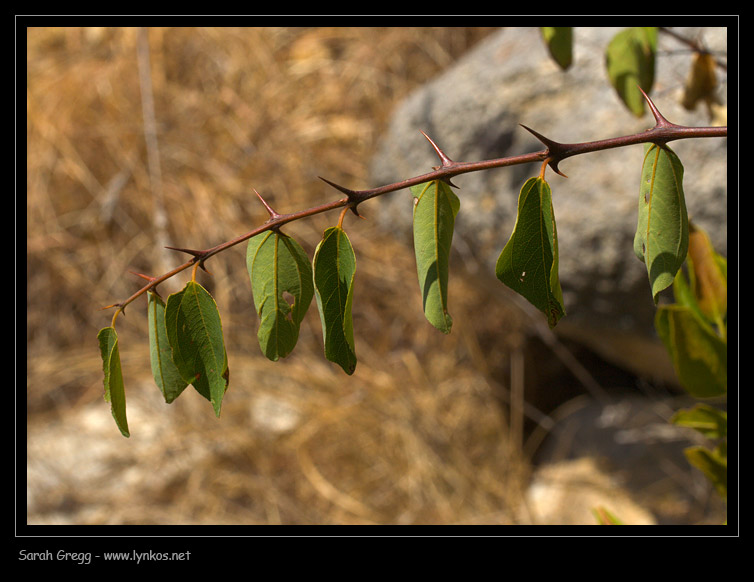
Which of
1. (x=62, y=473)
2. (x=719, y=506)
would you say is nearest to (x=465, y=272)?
(x=719, y=506)

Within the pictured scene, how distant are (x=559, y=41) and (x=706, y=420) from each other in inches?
23.3

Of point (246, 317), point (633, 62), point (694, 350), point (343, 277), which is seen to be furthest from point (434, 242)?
point (246, 317)

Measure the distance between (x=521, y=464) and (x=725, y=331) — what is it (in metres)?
1.45

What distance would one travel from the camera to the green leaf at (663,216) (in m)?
0.58

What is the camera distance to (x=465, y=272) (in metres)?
2.16

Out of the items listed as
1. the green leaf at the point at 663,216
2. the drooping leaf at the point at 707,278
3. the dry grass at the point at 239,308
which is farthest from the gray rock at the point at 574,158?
the green leaf at the point at 663,216

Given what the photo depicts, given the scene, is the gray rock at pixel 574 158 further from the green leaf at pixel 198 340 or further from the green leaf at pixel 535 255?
the green leaf at pixel 198 340

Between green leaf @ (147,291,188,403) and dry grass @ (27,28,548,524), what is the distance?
68.4 inches

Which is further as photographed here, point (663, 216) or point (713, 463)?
point (713, 463)

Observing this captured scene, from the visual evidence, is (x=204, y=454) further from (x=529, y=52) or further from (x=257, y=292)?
(x=257, y=292)

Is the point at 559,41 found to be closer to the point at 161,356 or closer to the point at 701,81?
the point at 701,81

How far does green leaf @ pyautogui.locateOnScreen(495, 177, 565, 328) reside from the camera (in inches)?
22.3

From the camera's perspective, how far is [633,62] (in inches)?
41.0

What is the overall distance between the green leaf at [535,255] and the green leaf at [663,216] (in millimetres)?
82
